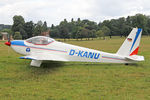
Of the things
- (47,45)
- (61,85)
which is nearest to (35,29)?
(47,45)

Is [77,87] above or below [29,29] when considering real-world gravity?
below

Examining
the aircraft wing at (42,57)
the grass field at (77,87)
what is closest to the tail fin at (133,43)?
the grass field at (77,87)

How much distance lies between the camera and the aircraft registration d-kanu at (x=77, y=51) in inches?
390

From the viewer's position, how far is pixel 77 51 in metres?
10.3

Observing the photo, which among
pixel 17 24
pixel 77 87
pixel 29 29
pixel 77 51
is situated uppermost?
pixel 17 24

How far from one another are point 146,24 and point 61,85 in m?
101

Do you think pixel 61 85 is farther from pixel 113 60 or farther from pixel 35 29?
pixel 35 29

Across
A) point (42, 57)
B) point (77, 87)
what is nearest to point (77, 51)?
point (42, 57)

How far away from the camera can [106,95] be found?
5.33 metres

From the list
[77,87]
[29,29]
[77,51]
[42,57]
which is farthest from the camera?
[29,29]

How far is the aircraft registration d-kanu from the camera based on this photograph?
991 centimetres

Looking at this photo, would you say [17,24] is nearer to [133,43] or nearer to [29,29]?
[29,29]

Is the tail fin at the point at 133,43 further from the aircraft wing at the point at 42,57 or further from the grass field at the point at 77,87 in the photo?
the aircraft wing at the point at 42,57

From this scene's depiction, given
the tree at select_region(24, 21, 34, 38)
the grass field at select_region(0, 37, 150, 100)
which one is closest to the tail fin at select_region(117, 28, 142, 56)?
the grass field at select_region(0, 37, 150, 100)
